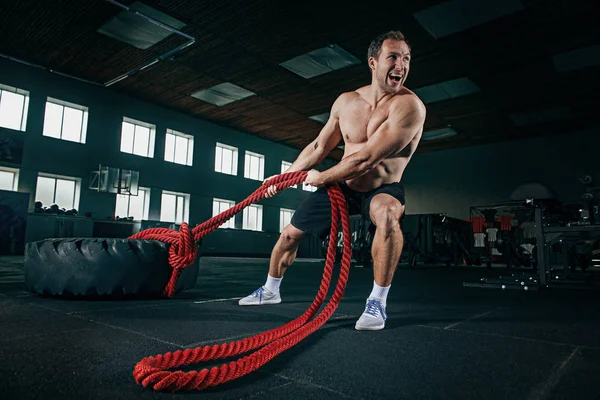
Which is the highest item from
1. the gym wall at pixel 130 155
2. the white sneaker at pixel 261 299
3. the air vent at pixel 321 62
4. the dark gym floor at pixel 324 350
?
the air vent at pixel 321 62

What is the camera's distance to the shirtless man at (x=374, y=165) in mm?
1546

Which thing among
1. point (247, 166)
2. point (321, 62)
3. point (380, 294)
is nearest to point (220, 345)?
point (380, 294)

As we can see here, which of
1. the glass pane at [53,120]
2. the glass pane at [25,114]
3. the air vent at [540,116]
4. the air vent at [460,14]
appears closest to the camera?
the air vent at [460,14]

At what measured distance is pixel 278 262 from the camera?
1.99 meters

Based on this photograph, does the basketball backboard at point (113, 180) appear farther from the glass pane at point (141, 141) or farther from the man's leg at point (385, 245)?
the man's leg at point (385, 245)

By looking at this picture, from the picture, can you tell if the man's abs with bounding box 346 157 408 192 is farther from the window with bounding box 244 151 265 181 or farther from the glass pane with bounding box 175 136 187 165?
the window with bounding box 244 151 265 181

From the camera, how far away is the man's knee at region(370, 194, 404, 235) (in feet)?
5.18

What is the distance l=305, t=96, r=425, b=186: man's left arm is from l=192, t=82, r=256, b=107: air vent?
22.6 ft

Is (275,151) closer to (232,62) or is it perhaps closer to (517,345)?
(232,62)

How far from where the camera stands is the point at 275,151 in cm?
1207

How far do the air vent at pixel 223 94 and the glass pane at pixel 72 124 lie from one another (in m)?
2.57

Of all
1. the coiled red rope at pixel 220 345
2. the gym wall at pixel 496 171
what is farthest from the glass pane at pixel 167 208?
the coiled red rope at pixel 220 345

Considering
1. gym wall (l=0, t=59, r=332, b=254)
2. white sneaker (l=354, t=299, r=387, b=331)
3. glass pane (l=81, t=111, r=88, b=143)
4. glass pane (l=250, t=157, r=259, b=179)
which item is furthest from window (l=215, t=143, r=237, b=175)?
white sneaker (l=354, t=299, r=387, b=331)

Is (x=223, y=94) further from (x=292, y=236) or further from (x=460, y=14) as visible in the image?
(x=292, y=236)
